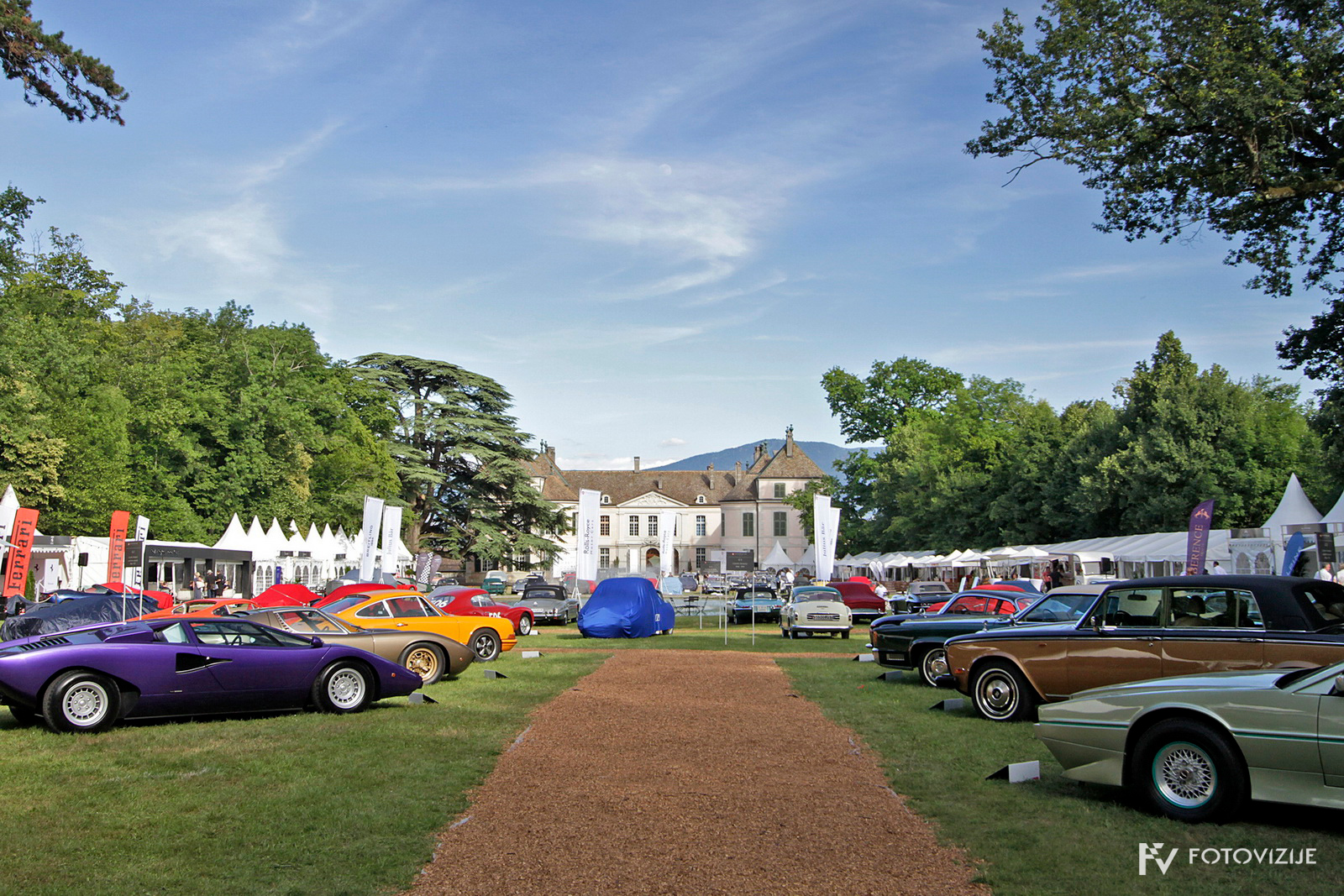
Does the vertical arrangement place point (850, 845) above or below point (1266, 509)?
below

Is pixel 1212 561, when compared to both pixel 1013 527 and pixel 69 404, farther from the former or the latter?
pixel 69 404

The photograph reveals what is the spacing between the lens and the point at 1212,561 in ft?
96.5

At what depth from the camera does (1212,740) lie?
21.7 feet

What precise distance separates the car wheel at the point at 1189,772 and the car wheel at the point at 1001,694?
4424mm

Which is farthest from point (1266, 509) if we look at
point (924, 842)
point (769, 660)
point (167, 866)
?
point (167, 866)

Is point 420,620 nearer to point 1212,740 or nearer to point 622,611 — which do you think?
point 622,611

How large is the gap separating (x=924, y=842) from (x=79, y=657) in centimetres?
849

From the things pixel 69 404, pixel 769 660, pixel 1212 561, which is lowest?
pixel 769 660

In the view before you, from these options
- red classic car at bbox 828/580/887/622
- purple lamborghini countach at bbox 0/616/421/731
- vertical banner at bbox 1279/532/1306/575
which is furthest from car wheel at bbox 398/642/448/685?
red classic car at bbox 828/580/887/622

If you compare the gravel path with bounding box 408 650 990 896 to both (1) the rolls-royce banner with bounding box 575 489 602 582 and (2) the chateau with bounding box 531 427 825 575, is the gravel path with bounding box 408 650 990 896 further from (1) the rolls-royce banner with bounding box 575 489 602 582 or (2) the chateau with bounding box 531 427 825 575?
(2) the chateau with bounding box 531 427 825 575


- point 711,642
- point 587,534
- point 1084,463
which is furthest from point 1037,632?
point 1084,463

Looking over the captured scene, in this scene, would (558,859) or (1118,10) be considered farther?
(1118,10)

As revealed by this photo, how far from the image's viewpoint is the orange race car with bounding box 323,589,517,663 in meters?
17.5

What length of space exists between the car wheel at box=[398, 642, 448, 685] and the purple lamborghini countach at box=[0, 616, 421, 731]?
9.55 ft
